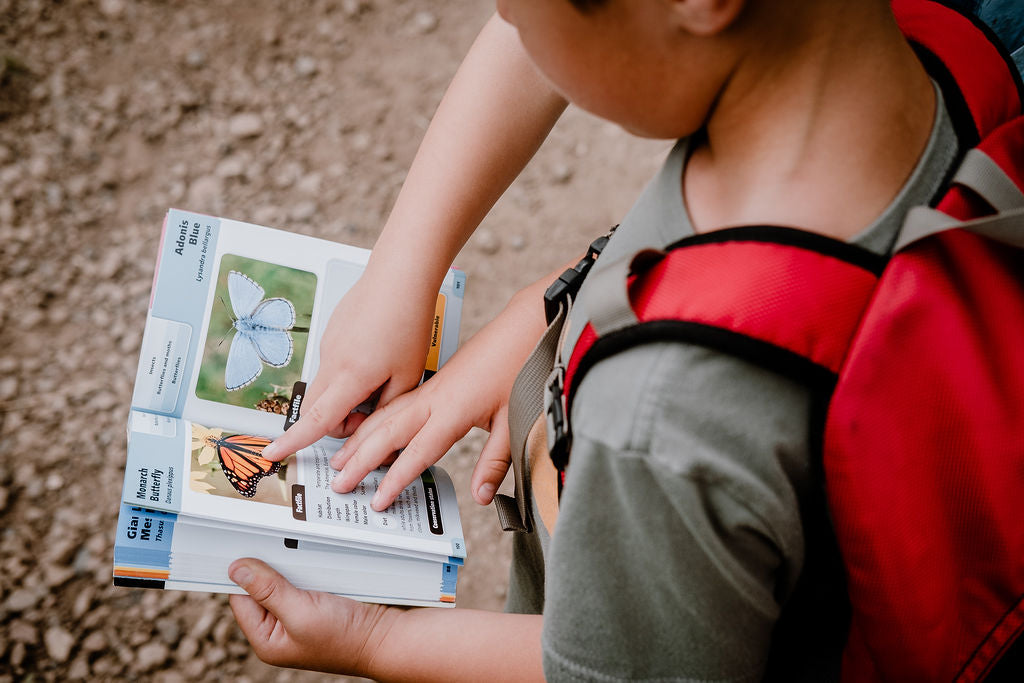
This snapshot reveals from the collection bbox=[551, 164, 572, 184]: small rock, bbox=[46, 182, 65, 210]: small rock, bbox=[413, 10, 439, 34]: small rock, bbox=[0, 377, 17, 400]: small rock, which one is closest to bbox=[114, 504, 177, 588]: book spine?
bbox=[0, 377, 17, 400]: small rock

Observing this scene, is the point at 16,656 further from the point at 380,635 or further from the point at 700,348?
the point at 700,348

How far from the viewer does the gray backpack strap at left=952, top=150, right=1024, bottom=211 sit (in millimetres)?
515

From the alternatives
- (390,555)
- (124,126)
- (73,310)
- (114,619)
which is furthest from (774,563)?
(124,126)

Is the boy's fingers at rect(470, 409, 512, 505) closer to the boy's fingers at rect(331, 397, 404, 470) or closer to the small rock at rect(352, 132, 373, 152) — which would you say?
the boy's fingers at rect(331, 397, 404, 470)

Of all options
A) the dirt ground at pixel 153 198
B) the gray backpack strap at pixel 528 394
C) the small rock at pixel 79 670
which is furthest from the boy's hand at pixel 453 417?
the small rock at pixel 79 670

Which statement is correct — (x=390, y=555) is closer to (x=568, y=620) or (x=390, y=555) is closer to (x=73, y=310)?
(x=568, y=620)

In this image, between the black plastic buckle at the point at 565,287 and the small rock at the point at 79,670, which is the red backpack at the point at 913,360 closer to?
the black plastic buckle at the point at 565,287

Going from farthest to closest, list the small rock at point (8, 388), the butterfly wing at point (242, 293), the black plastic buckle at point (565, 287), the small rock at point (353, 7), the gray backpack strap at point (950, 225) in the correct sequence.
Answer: the small rock at point (353, 7) < the small rock at point (8, 388) < the butterfly wing at point (242, 293) < the black plastic buckle at point (565, 287) < the gray backpack strap at point (950, 225)

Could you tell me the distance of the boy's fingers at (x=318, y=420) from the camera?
0.91 m

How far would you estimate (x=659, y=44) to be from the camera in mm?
523

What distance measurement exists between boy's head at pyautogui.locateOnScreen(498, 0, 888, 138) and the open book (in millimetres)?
532

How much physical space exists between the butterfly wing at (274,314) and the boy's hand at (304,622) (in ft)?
1.02

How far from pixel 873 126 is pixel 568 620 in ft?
1.35

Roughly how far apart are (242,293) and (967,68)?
2.71ft
